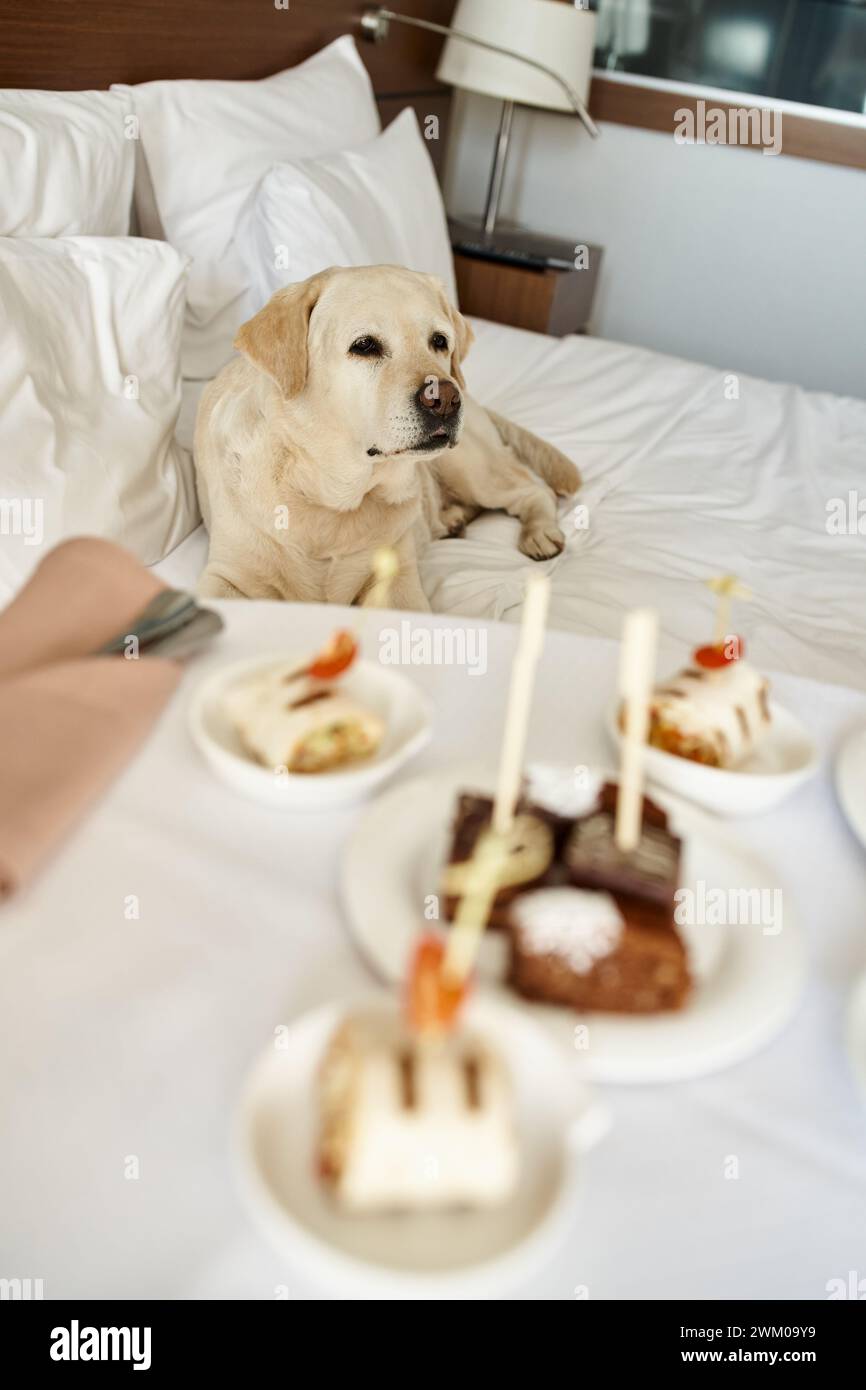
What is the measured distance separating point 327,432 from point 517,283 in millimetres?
1976

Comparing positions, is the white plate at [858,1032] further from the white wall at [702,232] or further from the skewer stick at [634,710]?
the white wall at [702,232]

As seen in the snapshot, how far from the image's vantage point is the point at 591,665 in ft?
3.73

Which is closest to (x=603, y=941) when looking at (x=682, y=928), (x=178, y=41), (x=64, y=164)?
(x=682, y=928)

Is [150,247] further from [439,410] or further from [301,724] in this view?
[301,724]

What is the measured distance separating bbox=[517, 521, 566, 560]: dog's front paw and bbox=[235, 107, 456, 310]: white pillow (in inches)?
26.5

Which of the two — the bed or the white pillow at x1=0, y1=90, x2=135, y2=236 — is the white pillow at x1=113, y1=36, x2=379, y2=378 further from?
the bed

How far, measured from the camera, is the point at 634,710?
2.20 feet

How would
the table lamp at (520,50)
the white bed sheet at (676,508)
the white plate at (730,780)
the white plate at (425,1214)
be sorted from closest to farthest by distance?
1. the white plate at (425,1214)
2. the white plate at (730,780)
3. the white bed sheet at (676,508)
4. the table lamp at (520,50)

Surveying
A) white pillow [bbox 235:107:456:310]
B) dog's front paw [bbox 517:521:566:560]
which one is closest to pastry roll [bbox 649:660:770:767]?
dog's front paw [bbox 517:521:566:560]

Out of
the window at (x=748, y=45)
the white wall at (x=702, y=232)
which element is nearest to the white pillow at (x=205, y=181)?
the white wall at (x=702, y=232)

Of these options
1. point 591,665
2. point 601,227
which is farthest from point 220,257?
point 601,227

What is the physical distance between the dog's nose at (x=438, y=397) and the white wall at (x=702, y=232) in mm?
2836

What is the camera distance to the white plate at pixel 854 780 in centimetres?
92

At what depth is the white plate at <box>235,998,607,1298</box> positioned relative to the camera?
1.67ft
